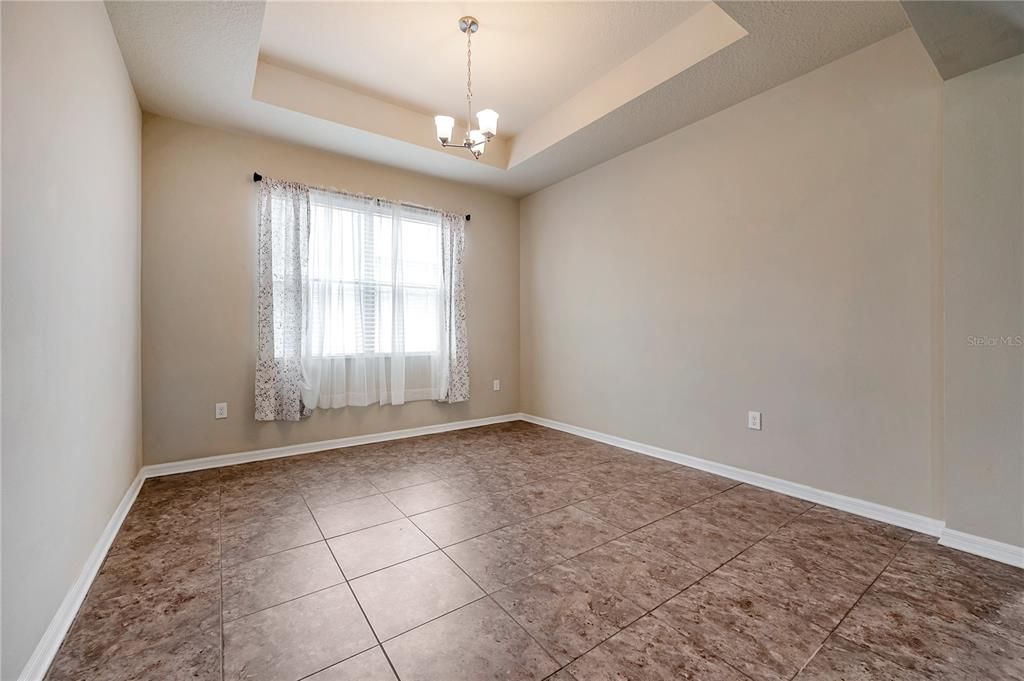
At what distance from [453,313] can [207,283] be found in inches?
82.3

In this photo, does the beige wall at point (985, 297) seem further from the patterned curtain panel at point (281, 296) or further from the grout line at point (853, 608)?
the patterned curtain panel at point (281, 296)

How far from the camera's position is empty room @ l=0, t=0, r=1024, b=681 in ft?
4.59

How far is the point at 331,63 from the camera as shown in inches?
115

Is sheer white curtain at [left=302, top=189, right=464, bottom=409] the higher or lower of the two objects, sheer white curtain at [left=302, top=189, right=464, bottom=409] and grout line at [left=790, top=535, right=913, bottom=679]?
the higher

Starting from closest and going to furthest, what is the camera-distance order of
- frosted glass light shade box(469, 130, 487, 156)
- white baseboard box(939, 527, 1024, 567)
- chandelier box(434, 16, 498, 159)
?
1. white baseboard box(939, 527, 1024, 567)
2. chandelier box(434, 16, 498, 159)
3. frosted glass light shade box(469, 130, 487, 156)

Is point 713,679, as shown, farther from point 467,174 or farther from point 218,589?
point 467,174

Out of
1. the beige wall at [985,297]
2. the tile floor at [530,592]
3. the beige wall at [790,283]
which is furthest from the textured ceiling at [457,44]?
the tile floor at [530,592]

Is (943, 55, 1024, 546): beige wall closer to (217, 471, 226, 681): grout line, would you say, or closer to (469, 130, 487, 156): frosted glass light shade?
(469, 130, 487, 156): frosted glass light shade

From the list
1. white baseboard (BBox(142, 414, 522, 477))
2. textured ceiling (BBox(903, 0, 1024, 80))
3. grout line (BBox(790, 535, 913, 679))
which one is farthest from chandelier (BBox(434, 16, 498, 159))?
grout line (BBox(790, 535, 913, 679))

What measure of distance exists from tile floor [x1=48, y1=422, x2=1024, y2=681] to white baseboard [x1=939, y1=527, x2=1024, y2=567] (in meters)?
0.06

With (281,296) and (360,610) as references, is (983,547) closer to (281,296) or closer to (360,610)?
(360,610)

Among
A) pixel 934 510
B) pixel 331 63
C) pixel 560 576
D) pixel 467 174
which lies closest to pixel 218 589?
pixel 560 576

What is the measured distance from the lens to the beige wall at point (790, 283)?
2236 mm

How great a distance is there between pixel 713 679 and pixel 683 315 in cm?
251
